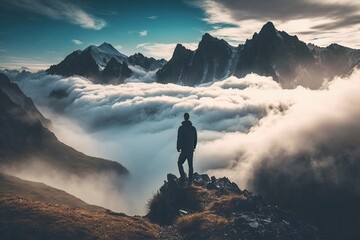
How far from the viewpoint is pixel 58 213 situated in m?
21.2

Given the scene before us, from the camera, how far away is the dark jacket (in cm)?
2893

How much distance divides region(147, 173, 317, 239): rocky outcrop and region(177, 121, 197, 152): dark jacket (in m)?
4.34

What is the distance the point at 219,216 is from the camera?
25156 mm

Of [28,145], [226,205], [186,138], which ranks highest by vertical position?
[28,145]

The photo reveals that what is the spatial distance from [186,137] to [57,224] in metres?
12.5

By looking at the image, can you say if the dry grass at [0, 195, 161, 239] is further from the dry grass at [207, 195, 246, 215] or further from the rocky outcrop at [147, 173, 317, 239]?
the dry grass at [207, 195, 246, 215]

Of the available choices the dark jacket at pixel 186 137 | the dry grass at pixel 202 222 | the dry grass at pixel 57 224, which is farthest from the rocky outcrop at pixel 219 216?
the dark jacket at pixel 186 137

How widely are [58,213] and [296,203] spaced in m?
137

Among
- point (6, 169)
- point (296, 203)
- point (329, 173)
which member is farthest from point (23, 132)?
point (329, 173)

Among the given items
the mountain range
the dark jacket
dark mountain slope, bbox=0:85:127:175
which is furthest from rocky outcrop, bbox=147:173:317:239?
dark mountain slope, bbox=0:85:127:175

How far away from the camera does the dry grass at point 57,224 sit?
18719 mm

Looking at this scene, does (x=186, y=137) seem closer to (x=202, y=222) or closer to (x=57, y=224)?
(x=202, y=222)

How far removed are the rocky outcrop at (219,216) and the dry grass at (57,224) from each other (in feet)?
10.2

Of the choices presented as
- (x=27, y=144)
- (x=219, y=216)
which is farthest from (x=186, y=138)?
(x=27, y=144)
